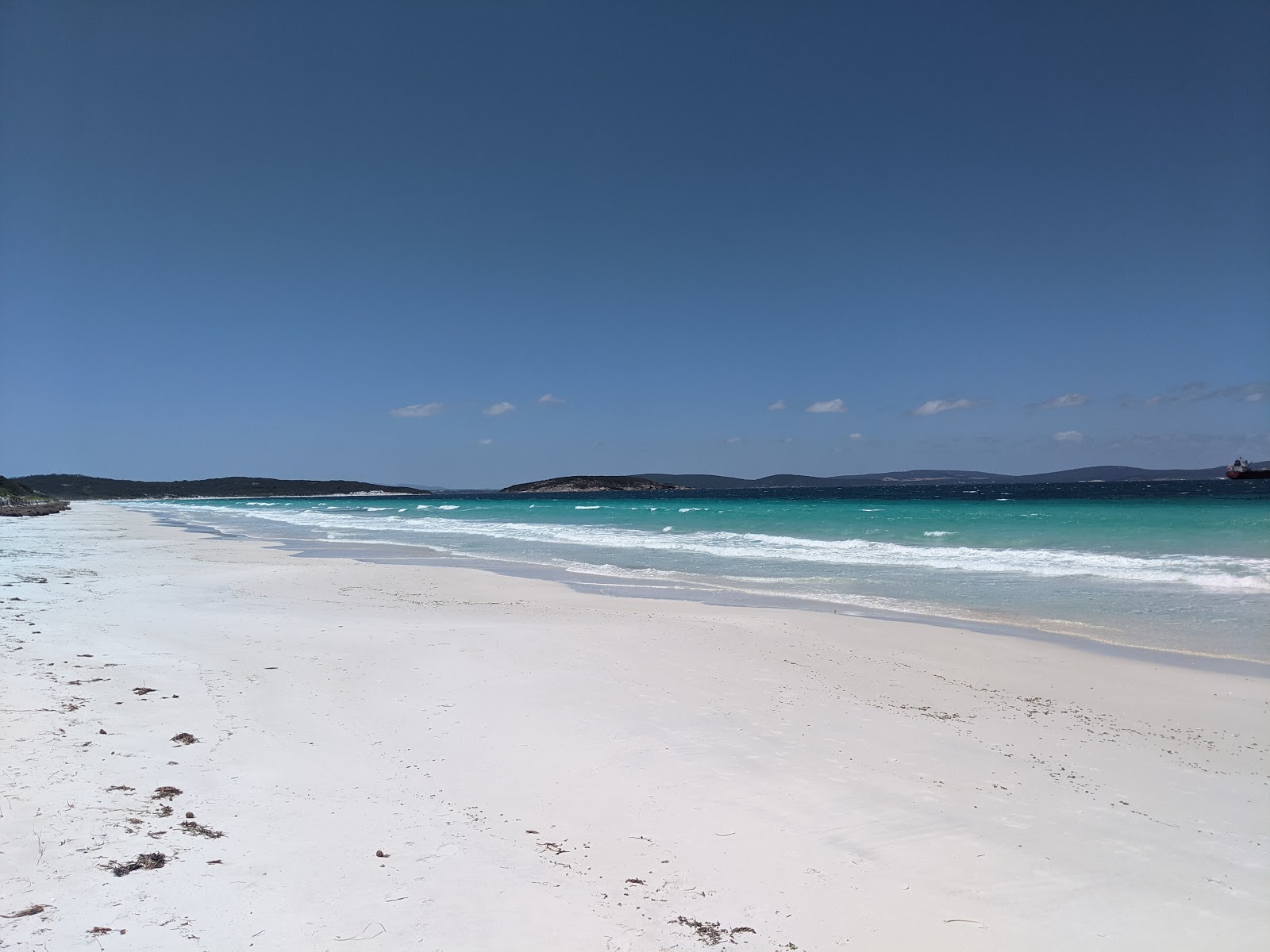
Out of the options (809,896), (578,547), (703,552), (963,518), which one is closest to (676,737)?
(809,896)

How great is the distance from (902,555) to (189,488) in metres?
189

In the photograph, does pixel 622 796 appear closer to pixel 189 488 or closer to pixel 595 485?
pixel 595 485

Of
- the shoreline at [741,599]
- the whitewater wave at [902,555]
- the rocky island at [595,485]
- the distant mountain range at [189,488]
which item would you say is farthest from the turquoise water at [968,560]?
the distant mountain range at [189,488]

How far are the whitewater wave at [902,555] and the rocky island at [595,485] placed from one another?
4087 inches

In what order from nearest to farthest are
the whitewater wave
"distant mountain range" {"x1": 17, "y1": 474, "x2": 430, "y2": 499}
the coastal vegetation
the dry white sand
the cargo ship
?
1. the dry white sand
2. the whitewater wave
3. the coastal vegetation
4. the cargo ship
5. "distant mountain range" {"x1": 17, "y1": 474, "x2": 430, "y2": 499}

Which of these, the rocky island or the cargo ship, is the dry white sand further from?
the rocky island

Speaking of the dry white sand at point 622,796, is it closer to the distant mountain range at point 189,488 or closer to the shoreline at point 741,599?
the shoreline at point 741,599

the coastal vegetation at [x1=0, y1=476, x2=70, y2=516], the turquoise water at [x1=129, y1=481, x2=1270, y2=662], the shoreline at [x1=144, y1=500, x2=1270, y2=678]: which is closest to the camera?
the shoreline at [x1=144, y1=500, x2=1270, y2=678]

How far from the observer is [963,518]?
32.5 metres

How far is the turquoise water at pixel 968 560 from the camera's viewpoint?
11.4 m

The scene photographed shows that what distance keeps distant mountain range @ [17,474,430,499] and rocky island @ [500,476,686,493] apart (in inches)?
1993

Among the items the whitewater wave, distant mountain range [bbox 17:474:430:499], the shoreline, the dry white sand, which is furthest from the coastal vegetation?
distant mountain range [bbox 17:474:430:499]

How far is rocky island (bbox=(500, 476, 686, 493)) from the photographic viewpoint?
14238cm

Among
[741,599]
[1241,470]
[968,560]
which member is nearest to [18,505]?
[741,599]
